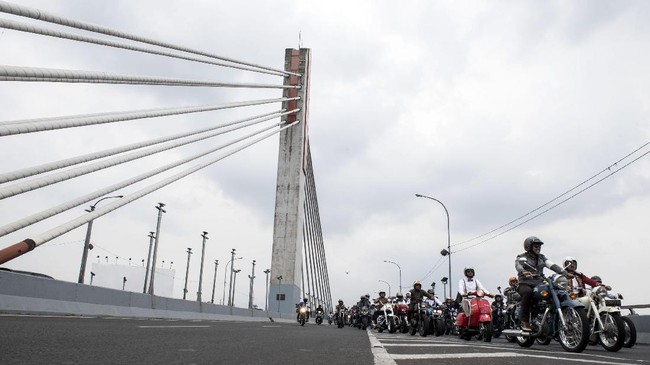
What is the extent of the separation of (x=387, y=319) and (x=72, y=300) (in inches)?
408

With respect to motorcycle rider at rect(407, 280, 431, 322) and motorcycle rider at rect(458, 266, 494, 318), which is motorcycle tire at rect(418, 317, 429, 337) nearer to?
motorcycle rider at rect(407, 280, 431, 322)

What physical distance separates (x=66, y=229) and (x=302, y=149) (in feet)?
106

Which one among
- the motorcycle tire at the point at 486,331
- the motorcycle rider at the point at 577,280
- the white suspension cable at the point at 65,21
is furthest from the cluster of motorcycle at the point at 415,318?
the white suspension cable at the point at 65,21

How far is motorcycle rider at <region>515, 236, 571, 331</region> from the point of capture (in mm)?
8180

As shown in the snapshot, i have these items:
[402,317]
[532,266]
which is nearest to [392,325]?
[402,317]

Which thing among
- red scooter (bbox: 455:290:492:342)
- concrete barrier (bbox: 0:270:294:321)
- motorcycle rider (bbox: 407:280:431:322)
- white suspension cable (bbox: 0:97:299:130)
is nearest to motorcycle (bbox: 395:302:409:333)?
motorcycle rider (bbox: 407:280:431:322)

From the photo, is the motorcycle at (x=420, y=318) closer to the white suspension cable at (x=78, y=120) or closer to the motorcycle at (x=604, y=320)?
the motorcycle at (x=604, y=320)

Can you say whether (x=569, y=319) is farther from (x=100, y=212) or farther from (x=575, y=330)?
(x=100, y=212)

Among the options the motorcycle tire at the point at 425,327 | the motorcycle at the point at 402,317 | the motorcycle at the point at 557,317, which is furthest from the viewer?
the motorcycle at the point at 402,317

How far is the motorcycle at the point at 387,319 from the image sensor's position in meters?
18.6

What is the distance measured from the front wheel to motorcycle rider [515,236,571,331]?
60 cm

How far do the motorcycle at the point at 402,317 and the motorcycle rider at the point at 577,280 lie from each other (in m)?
8.00

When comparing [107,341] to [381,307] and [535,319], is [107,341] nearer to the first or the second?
[535,319]

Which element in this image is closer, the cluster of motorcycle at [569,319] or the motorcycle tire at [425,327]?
the cluster of motorcycle at [569,319]
